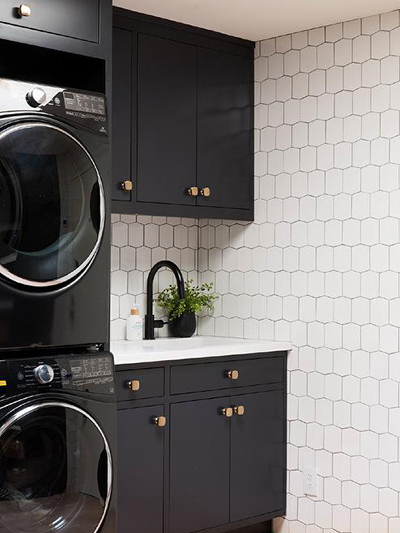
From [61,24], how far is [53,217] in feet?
2.17

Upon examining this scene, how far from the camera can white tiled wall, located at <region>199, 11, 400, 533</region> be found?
3566 millimetres

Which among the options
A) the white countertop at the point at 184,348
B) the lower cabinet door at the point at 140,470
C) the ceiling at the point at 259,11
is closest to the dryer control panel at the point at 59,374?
the white countertop at the point at 184,348

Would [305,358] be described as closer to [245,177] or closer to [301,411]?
[301,411]

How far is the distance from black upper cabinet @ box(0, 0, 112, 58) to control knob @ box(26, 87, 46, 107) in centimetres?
19

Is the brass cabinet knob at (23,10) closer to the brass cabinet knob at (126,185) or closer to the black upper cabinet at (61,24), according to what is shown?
the black upper cabinet at (61,24)

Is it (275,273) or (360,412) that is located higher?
(275,273)

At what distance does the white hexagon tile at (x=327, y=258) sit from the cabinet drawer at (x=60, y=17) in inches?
49.0

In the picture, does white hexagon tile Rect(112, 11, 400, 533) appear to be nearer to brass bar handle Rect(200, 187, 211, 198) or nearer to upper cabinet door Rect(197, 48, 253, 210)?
upper cabinet door Rect(197, 48, 253, 210)

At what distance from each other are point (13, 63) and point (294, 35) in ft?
4.86

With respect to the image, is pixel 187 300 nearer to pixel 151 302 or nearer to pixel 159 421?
pixel 151 302

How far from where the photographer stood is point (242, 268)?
4.12 meters

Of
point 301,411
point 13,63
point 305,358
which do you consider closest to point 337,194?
point 305,358

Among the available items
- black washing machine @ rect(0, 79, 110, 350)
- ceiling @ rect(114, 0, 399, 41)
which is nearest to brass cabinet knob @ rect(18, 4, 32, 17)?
black washing machine @ rect(0, 79, 110, 350)

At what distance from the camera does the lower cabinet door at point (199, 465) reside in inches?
136
